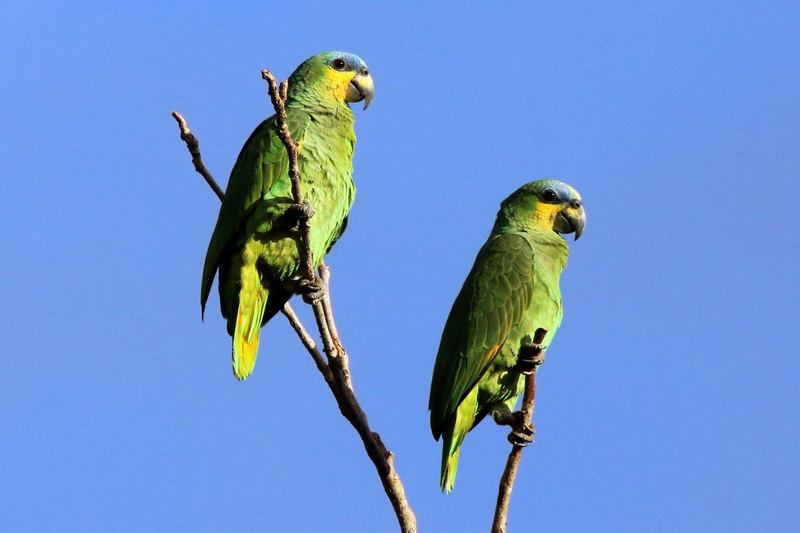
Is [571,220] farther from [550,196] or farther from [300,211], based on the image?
[300,211]

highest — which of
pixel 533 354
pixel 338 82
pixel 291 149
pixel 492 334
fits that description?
pixel 338 82

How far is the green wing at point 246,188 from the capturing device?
4.55 m

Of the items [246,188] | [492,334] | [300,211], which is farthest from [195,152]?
[492,334]

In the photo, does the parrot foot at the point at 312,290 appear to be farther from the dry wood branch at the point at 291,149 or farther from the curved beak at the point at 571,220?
the curved beak at the point at 571,220

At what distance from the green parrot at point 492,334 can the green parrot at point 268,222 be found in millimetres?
953

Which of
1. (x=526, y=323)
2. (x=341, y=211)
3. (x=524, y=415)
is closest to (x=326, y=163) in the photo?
(x=341, y=211)

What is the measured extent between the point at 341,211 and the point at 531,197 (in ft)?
4.65

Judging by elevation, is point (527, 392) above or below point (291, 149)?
below

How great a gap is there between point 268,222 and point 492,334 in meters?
1.44

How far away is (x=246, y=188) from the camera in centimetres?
459

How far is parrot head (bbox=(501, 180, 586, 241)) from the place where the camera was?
5316mm

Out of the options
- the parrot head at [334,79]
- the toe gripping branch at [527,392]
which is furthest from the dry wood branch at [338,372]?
the parrot head at [334,79]

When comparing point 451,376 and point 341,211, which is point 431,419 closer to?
point 451,376

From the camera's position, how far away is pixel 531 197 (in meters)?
5.36
